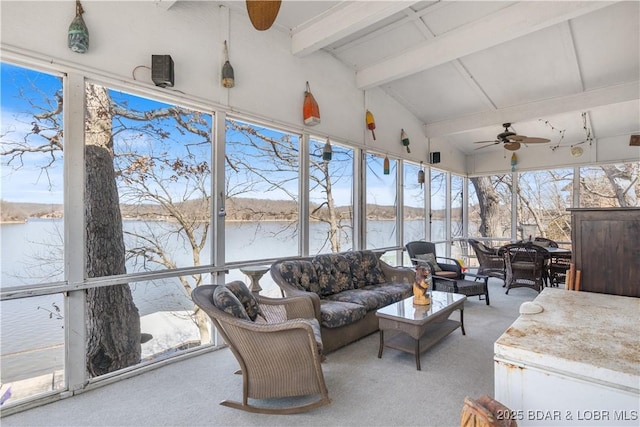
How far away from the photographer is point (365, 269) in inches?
172

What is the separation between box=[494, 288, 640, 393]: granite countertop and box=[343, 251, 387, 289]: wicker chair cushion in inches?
113

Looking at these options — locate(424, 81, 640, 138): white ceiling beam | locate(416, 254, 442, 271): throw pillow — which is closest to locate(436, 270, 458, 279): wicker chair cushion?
locate(416, 254, 442, 271): throw pillow

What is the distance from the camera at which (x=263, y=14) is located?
176 cm

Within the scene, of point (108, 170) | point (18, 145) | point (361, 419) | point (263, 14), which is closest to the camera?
point (263, 14)

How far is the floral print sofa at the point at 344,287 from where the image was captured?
3170 millimetres

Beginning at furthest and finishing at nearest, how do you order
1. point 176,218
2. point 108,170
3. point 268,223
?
point 268,223 → point 176,218 → point 108,170

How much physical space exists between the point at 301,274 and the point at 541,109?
470 cm

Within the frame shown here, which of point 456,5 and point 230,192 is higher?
point 456,5

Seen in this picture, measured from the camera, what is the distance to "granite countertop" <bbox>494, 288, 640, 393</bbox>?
2.77ft

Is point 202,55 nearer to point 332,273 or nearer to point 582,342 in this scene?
point 332,273

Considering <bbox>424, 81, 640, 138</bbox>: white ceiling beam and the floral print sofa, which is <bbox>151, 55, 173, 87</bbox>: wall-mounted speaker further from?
<bbox>424, 81, 640, 138</bbox>: white ceiling beam

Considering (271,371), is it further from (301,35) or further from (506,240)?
(506,240)

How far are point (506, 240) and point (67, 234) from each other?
8372mm

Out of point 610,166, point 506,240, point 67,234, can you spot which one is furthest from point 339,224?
point 610,166
